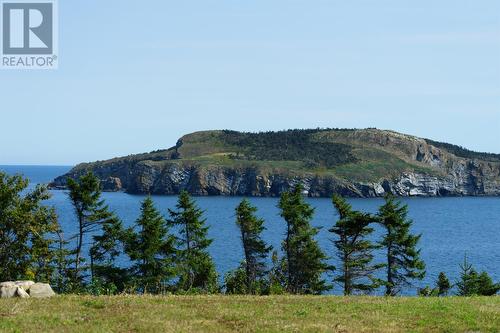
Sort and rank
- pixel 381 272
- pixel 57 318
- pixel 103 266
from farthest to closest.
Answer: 1. pixel 381 272
2. pixel 103 266
3. pixel 57 318

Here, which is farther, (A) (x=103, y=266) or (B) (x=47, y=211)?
(A) (x=103, y=266)

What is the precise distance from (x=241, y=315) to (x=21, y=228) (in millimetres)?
30320

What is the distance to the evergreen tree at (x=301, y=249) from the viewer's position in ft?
196

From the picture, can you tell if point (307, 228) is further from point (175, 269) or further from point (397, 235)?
point (175, 269)

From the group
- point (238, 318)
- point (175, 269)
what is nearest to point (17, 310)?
point (238, 318)

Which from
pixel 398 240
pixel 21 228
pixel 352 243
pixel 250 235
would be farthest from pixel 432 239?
pixel 21 228

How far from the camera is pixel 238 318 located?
2242cm

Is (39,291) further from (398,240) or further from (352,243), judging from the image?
(398,240)

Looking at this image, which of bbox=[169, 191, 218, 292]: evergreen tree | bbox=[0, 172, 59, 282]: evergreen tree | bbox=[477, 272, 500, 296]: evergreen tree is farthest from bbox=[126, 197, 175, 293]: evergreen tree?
bbox=[477, 272, 500, 296]: evergreen tree

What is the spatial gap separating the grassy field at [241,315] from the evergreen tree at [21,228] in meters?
22.7

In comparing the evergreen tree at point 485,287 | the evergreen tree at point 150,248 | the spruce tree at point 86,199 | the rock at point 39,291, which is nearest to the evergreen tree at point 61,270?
the spruce tree at point 86,199

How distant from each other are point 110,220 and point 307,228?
20101mm

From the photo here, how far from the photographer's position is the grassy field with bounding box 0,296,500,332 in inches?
822

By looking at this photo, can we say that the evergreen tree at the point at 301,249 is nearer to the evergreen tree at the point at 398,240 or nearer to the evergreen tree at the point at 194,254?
the evergreen tree at the point at 398,240
